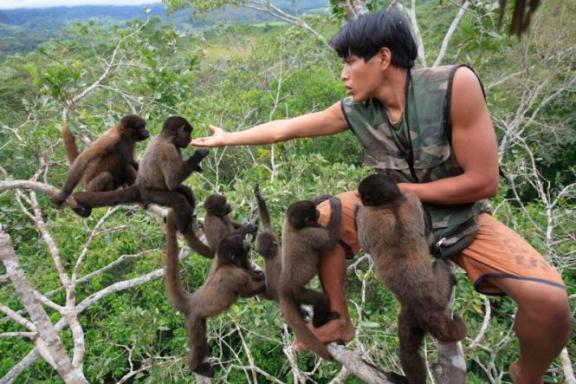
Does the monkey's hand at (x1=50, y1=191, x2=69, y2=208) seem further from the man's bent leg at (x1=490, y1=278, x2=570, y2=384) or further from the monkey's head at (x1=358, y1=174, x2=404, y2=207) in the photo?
the man's bent leg at (x1=490, y1=278, x2=570, y2=384)

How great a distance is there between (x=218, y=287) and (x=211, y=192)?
9.23ft

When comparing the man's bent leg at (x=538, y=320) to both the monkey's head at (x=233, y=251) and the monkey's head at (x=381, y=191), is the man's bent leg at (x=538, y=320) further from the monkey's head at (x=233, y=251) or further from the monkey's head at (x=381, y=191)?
the monkey's head at (x=233, y=251)

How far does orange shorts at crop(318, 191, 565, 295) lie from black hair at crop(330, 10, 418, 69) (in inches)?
44.9

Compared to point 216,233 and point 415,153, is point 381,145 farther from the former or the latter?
point 216,233

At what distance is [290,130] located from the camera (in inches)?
137

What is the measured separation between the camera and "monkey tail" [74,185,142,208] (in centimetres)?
447

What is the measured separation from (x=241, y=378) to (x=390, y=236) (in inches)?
304

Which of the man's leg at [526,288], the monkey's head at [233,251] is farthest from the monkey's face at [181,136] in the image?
the man's leg at [526,288]

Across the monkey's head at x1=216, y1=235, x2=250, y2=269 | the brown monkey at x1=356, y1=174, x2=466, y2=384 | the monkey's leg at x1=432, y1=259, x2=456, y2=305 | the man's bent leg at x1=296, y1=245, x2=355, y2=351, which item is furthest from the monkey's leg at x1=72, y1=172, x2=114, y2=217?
the monkey's leg at x1=432, y1=259, x2=456, y2=305

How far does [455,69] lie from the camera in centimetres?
264

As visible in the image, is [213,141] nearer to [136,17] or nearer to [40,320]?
[40,320]

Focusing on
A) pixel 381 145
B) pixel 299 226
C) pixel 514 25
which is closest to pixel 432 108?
pixel 381 145

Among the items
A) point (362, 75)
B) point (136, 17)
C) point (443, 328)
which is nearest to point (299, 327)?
point (443, 328)

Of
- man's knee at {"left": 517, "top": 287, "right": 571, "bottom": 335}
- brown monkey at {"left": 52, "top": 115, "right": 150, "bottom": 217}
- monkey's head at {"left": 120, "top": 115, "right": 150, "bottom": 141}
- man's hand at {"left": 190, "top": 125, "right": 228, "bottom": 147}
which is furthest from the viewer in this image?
monkey's head at {"left": 120, "top": 115, "right": 150, "bottom": 141}
